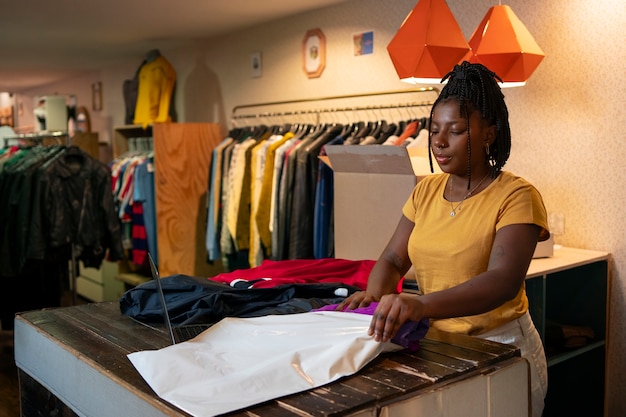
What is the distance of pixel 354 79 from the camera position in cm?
434

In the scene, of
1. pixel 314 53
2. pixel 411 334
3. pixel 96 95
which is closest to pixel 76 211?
pixel 314 53

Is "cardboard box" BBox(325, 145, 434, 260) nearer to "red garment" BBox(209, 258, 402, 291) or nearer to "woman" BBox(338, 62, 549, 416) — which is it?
"red garment" BBox(209, 258, 402, 291)

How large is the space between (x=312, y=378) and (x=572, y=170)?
7.73 feet

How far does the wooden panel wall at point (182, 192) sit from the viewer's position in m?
5.13

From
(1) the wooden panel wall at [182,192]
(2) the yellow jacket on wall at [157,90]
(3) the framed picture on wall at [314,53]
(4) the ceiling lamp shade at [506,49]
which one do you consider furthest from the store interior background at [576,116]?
(2) the yellow jacket on wall at [157,90]

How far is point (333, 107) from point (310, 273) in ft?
8.21

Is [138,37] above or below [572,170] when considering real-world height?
above

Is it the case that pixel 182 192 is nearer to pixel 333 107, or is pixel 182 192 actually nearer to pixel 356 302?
pixel 333 107

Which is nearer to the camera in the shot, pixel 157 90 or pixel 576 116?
pixel 576 116

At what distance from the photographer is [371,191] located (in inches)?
116

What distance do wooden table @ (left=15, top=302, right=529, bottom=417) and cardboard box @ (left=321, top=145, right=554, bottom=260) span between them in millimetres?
1252

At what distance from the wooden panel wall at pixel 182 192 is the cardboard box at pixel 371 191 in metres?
2.38

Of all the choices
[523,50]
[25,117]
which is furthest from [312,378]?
[25,117]

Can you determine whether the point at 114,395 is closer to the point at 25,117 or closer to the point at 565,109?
the point at 565,109
